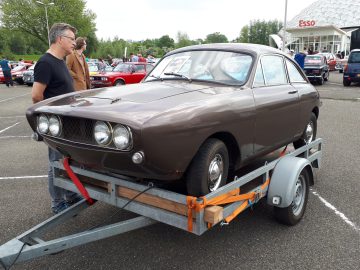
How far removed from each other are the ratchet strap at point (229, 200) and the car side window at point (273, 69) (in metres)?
1.26

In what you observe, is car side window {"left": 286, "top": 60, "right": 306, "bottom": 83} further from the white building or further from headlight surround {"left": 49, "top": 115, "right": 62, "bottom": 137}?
the white building

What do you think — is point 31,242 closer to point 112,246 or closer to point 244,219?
point 112,246

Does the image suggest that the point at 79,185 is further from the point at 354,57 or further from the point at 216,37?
the point at 216,37

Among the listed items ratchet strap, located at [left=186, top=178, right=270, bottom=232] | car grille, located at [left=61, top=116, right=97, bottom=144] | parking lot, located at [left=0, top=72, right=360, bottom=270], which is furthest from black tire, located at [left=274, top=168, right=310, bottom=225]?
car grille, located at [left=61, top=116, right=97, bottom=144]

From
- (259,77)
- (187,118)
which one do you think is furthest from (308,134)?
(187,118)

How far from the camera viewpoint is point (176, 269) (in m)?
3.04

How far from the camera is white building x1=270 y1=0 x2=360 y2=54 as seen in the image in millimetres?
53406

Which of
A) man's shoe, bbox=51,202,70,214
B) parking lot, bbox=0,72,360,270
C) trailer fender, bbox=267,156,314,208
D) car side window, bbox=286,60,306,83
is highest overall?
car side window, bbox=286,60,306,83

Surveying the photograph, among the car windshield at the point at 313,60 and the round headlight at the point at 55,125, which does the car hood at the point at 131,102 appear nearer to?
the round headlight at the point at 55,125

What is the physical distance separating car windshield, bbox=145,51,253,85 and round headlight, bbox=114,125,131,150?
1430 millimetres

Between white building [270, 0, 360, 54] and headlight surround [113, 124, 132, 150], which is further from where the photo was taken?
white building [270, 0, 360, 54]

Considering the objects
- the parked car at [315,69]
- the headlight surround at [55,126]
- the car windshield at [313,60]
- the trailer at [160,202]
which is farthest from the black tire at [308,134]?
the car windshield at [313,60]

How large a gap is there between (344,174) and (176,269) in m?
3.46

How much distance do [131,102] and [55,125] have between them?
71 cm
